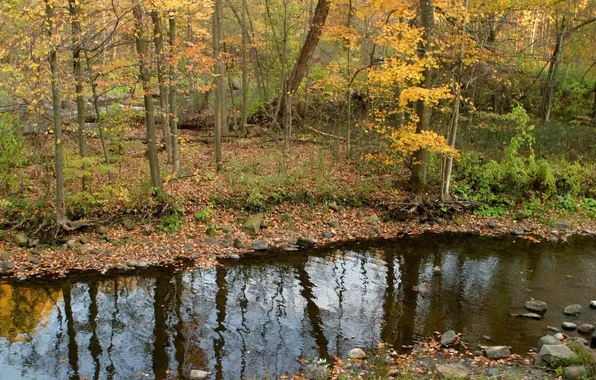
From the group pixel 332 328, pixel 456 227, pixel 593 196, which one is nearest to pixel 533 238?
pixel 456 227

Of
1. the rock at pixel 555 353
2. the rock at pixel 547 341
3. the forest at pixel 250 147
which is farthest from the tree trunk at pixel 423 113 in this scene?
the rock at pixel 555 353

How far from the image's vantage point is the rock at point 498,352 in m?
7.50

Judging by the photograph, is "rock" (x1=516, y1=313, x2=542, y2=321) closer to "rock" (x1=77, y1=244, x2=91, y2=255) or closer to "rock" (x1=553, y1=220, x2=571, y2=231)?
"rock" (x1=553, y1=220, x2=571, y2=231)

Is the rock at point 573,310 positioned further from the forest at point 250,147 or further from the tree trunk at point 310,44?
the tree trunk at point 310,44

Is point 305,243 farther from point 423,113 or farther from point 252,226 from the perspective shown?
point 423,113

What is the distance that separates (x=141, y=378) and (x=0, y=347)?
111 inches

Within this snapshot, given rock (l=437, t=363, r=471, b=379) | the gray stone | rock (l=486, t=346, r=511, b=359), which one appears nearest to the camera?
the gray stone

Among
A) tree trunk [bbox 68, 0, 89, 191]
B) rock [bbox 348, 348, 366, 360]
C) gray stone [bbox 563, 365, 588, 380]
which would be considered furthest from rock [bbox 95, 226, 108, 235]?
gray stone [bbox 563, 365, 588, 380]

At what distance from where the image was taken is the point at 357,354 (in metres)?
7.56

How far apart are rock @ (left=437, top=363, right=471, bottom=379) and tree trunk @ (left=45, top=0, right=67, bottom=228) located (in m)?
9.92

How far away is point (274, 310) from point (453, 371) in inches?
148

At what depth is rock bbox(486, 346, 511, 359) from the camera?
7.50 meters

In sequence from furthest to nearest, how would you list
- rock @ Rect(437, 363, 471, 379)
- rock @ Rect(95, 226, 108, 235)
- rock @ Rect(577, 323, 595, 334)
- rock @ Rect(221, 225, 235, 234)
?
rock @ Rect(221, 225, 235, 234) < rock @ Rect(95, 226, 108, 235) < rock @ Rect(577, 323, 595, 334) < rock @ Rect(437, 363, 471, 379)

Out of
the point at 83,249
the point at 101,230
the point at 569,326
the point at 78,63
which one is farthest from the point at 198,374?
the point at 78,63
